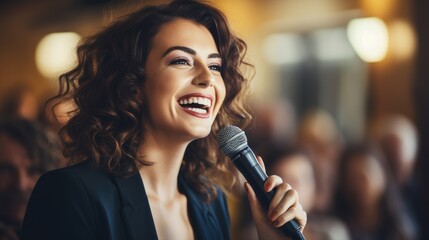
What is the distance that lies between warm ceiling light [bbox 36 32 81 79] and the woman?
6.56 meters

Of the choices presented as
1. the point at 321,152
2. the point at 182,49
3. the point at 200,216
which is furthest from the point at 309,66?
the point at 182,49

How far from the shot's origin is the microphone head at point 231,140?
132 cm

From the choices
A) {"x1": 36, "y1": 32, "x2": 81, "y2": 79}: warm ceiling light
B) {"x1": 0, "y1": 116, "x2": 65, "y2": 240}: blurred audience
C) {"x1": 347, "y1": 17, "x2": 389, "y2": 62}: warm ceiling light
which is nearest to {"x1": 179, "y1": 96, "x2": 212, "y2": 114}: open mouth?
{"x1": 0, "y1": 116, "x2": 65, "y2": 240}: blurred audience

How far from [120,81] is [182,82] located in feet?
0.53

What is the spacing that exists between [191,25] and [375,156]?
99.1 inches

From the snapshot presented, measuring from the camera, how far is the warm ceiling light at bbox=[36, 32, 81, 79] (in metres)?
8.02

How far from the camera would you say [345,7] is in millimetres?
6555

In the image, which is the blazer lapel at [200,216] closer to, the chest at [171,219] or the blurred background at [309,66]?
the chest at [171,219]

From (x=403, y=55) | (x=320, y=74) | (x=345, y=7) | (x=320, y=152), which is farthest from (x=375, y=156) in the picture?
(x=320, y=74)

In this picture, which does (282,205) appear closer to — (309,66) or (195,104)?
(195,104)

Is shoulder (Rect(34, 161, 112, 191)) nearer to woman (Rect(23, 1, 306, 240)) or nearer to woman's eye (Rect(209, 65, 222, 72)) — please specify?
woman (Rect(23, 1, 306, 240))

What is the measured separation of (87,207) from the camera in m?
1.31

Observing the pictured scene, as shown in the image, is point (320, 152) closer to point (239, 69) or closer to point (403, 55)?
point (403, 55)

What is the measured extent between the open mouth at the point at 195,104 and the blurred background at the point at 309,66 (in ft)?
6.17
